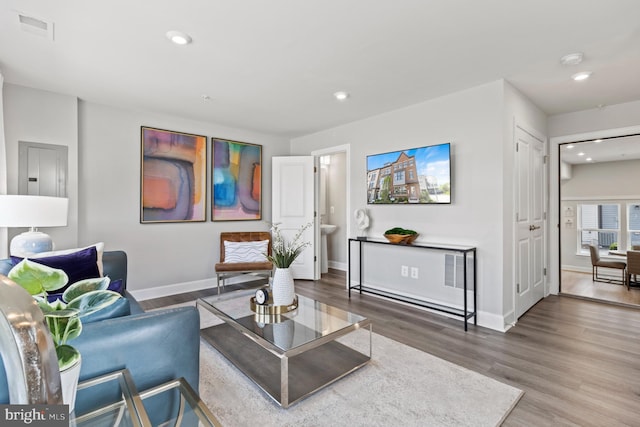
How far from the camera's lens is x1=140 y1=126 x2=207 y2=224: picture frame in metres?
3.91

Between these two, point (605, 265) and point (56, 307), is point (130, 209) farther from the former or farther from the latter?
point (605, 265)

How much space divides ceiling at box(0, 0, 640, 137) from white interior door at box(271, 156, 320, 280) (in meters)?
1.49

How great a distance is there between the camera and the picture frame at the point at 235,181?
177 inches

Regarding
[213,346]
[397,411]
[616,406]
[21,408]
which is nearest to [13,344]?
[21,408]

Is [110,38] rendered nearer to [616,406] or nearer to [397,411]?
[397,411]

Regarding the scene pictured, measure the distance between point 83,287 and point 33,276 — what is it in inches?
6.8

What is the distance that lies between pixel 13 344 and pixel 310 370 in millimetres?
1957

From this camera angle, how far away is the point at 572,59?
249 centimetres

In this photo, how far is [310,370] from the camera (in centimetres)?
214

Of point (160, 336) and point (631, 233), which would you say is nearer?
point (160, 336)

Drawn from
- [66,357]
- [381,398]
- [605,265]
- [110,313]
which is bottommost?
[381,398]

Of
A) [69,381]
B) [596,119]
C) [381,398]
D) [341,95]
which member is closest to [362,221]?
[341,95]

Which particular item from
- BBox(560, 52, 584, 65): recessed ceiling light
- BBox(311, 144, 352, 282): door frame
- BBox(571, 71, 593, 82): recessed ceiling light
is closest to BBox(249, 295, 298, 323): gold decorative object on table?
BBox(311, 144, 352, 282): door frame

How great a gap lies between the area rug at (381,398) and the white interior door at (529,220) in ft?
5.12
